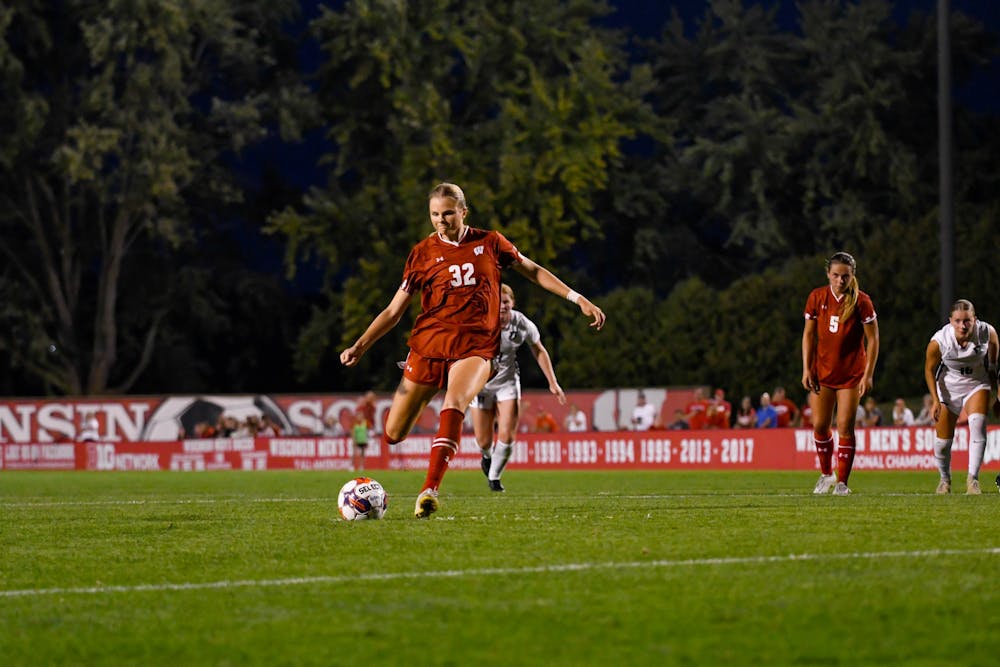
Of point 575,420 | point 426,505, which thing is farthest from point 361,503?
point 575,420

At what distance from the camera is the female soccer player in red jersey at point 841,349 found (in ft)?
49.4

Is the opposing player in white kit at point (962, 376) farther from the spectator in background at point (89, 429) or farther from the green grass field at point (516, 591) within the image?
the spectator in background at point (89, 429)

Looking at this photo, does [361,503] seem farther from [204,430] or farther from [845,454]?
[204,430]

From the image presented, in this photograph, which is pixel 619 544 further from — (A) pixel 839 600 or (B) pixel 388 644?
(B) pixel 388 644

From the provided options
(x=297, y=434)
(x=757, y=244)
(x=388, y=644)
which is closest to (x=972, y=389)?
(x=388, y=644)

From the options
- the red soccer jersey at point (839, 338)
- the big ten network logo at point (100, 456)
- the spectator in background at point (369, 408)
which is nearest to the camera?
the red soccer jersey at point (839, 338)

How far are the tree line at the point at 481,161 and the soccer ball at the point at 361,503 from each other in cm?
3653

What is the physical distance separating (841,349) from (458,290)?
16.8ft

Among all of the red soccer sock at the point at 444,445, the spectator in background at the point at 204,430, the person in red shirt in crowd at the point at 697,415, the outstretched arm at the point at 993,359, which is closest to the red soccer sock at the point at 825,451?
the outstretched arm at the point at 993,359

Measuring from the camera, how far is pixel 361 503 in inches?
450

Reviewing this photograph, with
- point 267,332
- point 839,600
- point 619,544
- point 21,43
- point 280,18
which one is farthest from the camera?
point 267,332

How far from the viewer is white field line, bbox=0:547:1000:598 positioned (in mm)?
7262

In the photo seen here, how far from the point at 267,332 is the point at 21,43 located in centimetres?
1608

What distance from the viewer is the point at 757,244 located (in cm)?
5597
